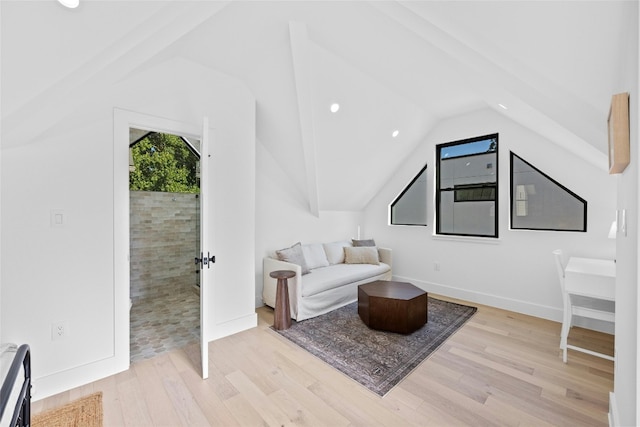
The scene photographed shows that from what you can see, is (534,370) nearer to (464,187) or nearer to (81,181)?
(464,187)

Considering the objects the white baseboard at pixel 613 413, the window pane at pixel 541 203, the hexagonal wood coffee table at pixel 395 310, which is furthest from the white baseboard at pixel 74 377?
the window pane at pixel 541 203

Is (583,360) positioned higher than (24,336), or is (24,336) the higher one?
(24,336)

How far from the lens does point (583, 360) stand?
7.89 ft

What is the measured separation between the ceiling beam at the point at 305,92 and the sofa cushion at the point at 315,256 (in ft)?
2.81

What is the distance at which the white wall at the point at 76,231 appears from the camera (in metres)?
1.87

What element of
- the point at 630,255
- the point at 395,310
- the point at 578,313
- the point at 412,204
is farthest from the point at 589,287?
the point at 412,204

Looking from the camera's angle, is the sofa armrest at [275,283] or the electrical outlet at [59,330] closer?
the electrical outlet at [59,330]

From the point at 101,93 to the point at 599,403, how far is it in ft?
13.9

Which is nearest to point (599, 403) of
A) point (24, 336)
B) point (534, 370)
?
point (534, 370)

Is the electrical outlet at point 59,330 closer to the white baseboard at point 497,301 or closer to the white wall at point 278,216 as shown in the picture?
the white wall at point 278,216

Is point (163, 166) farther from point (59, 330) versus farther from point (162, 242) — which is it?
point (59, 330)

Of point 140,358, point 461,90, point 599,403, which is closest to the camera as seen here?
point 599,403

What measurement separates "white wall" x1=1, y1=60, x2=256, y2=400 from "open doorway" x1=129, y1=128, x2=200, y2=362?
1254 mm

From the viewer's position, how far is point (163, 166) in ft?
15.0
